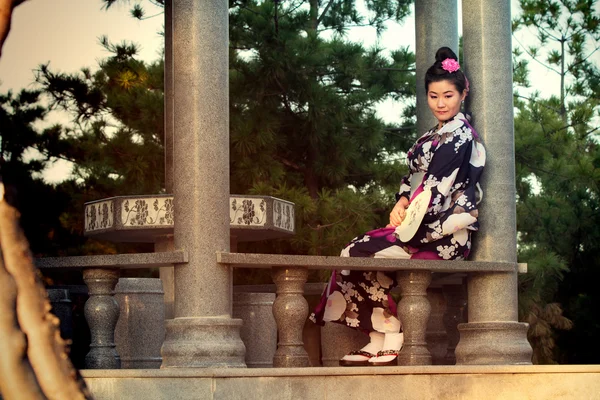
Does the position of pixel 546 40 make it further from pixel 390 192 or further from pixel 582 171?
pixel 390 192

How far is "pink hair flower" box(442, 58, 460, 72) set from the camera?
763 centimetres

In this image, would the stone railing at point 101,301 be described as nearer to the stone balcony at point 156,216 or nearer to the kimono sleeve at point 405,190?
the stone balcony at point 156,216

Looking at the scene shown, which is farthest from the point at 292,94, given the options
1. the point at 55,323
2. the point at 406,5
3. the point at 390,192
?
the point at 55,323

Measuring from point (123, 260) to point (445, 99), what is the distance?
2703mm

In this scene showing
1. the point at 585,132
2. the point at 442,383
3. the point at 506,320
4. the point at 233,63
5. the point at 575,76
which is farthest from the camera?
the point at 575,76

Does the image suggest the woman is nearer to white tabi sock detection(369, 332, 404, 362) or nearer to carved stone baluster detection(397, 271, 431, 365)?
white tabi sock detection(369, 332, 404, 362)

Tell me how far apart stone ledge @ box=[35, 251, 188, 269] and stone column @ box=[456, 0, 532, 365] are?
2256 mm

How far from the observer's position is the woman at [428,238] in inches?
290

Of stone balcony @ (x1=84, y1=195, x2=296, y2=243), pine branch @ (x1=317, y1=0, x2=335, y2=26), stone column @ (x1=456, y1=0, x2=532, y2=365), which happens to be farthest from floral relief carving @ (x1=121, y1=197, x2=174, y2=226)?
pine branch @ (x1=317, y1=0, x2=335, y2=26)

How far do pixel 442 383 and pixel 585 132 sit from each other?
46.0ft

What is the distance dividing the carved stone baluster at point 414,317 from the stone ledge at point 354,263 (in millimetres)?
111

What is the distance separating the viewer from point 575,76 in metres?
20.9

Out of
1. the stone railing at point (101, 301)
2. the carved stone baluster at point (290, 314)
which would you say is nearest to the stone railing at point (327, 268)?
the carved stone baluster at point (290, 314)

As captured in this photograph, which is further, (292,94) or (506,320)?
(292,94)
